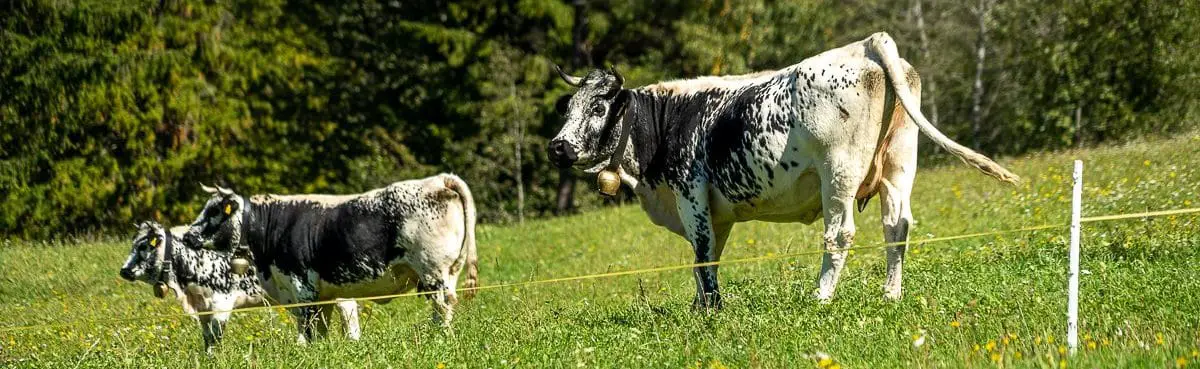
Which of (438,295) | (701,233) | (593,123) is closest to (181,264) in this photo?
(438,295)

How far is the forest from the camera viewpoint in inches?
1316

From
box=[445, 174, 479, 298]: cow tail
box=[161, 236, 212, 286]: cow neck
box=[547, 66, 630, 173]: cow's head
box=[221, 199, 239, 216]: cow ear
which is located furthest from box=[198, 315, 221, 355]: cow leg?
box=[547, 66, 630, 173]: cow's head

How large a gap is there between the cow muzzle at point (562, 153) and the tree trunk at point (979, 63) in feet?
102

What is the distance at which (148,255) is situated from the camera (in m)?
14.0

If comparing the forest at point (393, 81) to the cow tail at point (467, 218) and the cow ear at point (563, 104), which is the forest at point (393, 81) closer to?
the cow tail at point (467, 218)

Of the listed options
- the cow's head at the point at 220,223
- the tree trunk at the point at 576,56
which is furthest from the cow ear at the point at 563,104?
the tree trunk at the point at 576,56

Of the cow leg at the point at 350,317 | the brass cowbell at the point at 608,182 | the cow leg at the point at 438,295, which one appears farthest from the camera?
the cow leg at the point at 350,317

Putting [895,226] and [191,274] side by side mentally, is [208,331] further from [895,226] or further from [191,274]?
[895,226]

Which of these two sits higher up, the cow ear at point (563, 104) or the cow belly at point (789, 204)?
the cow ear at point (563, 104)

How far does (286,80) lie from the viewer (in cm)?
3656

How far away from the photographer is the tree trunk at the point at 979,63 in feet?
131

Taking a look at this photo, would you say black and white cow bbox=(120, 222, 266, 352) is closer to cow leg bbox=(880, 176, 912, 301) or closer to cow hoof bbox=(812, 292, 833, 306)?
cow hoof bbox=(812, 292, 833, 306)

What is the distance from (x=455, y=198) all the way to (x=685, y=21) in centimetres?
2560

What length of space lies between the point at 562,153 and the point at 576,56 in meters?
27.0
